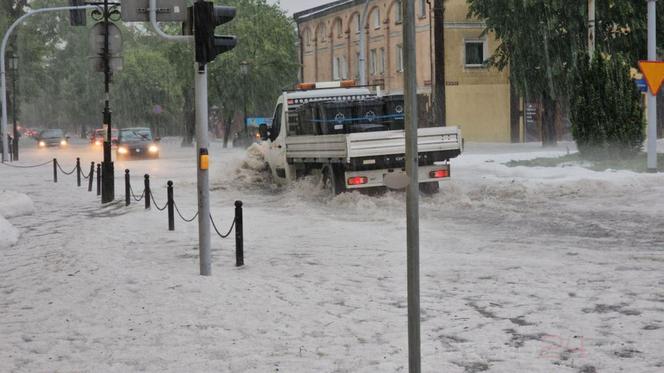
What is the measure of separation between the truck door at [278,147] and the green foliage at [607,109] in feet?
30.8

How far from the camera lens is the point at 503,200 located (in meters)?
18.5

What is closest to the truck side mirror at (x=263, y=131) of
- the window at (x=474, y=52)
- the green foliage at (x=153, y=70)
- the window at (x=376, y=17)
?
the green foliage at (x=153, y=70)

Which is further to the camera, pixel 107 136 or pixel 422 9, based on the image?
pixel 422 9

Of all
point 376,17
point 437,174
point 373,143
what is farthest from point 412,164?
point 376,17

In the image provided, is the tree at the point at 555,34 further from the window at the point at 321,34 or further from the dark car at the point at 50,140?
the dark car at the point at 50,140

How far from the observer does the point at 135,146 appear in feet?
149

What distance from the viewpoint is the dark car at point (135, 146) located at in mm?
45438

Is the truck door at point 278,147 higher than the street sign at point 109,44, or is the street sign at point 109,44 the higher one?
the street sign at point 109,44

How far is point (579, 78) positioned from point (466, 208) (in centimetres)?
1048

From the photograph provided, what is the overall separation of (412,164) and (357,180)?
13387 mm

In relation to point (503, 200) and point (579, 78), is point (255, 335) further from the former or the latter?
point (579, 78)

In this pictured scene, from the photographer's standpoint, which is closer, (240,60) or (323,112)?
(323,112)

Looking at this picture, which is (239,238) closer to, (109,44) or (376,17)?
(109,44)

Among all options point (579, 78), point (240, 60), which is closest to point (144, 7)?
point (579, 78)
